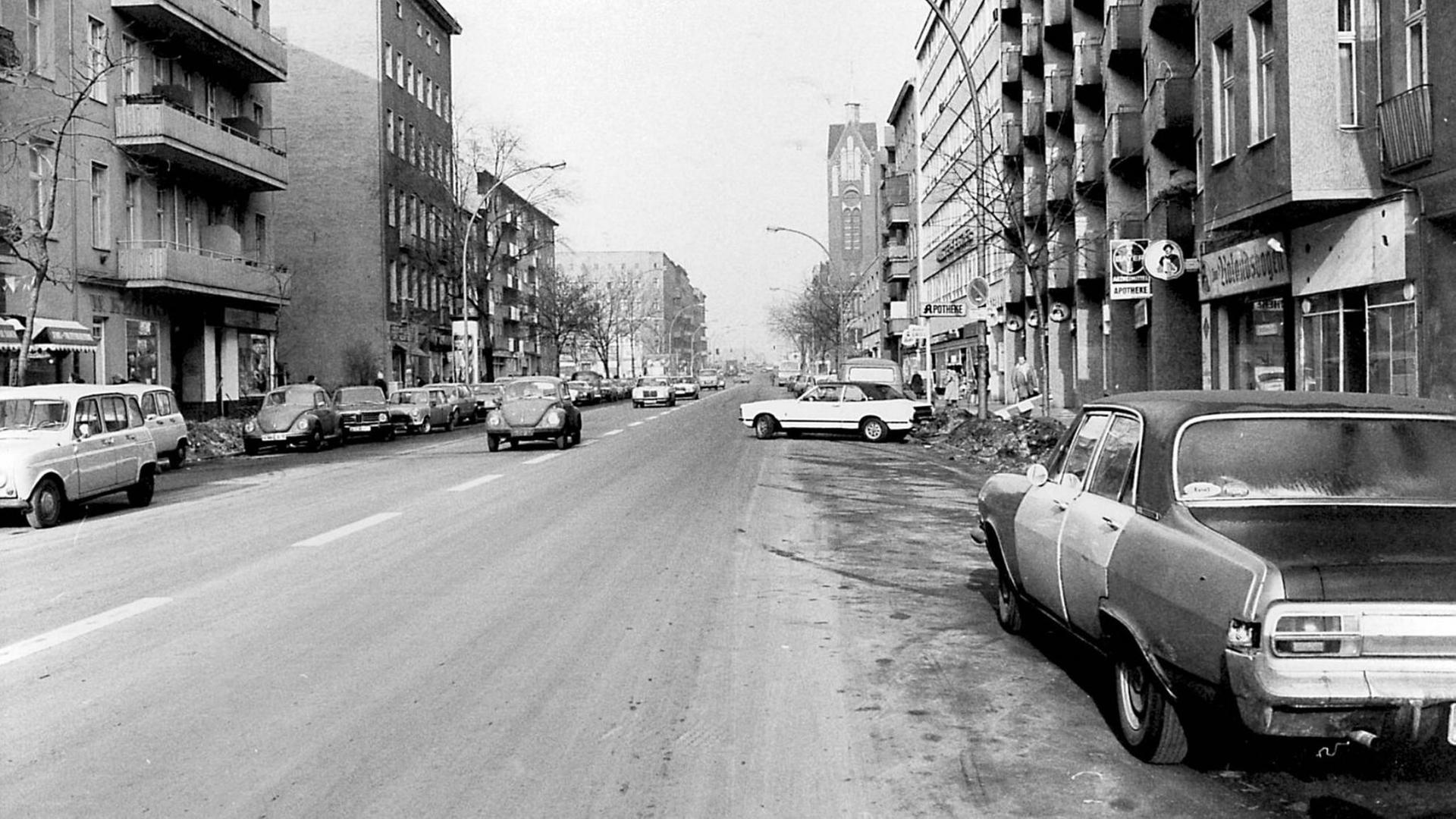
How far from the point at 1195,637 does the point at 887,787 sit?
50.0 inches

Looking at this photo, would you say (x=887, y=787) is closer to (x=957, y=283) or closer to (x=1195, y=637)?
(x=1195, y=637)

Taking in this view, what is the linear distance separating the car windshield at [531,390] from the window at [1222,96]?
1464 cm

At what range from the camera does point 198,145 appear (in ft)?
119

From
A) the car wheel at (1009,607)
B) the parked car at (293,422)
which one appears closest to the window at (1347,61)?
the car wheel at (1009,607)

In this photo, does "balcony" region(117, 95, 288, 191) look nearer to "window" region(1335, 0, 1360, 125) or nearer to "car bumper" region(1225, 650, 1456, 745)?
"window" region(1335, 0, 1360, 125)

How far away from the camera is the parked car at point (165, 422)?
25172 millimetres

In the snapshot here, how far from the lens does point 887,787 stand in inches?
194

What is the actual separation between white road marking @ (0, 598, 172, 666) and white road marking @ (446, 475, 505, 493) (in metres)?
8.68

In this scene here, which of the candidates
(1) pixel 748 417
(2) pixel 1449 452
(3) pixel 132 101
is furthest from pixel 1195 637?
(3) pixel 132 101

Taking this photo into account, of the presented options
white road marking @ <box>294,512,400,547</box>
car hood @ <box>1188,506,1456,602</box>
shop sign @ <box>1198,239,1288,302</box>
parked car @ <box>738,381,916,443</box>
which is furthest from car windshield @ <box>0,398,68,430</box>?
parked car @ <box>738,381,916,443</box>

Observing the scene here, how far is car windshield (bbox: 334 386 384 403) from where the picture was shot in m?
37.1

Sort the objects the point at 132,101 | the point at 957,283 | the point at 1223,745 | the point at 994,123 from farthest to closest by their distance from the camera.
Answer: the point at 957,283 < the point at 994,123 < the point at 132,101 < the point at 1223,745

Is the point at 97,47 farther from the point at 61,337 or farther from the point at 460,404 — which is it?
the point at 460,404

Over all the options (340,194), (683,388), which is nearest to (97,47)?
(340,194)
